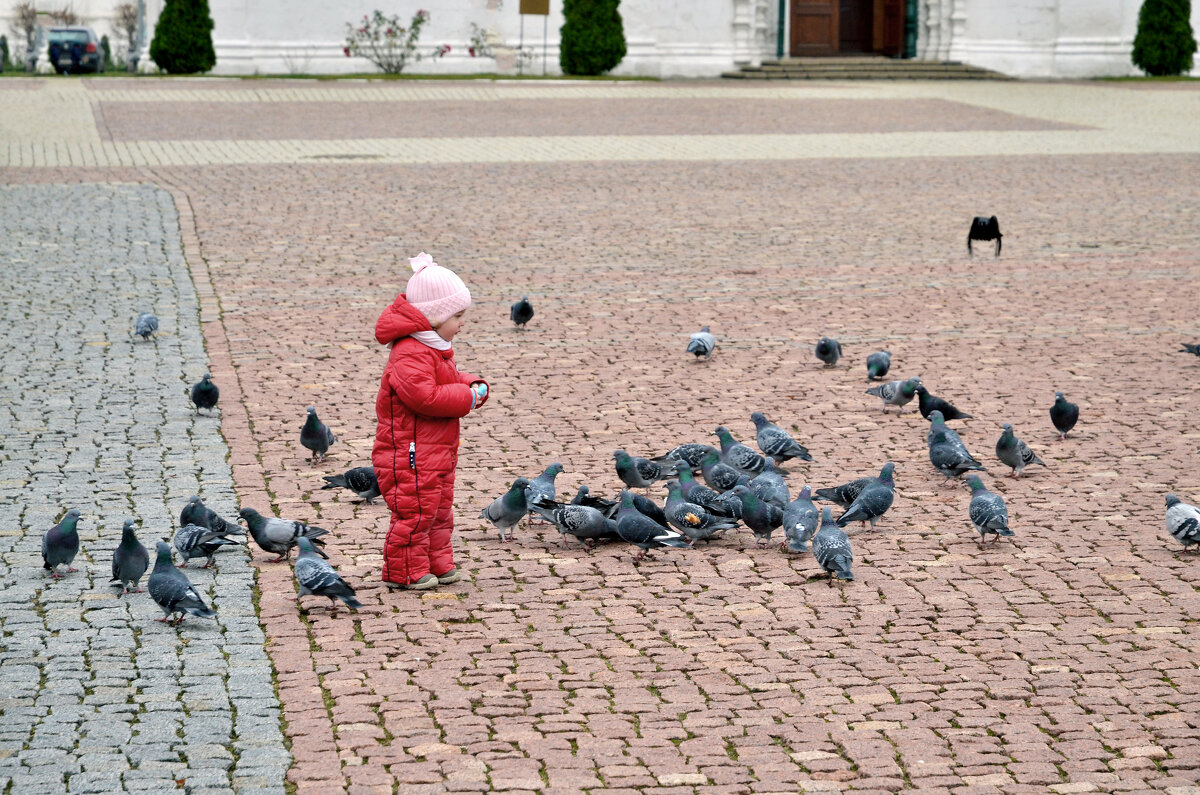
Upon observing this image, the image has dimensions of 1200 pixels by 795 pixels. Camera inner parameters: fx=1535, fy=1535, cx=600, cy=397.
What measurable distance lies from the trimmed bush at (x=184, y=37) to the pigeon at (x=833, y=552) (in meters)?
39.5

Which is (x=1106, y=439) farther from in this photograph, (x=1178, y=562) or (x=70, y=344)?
(x=70, y=344)

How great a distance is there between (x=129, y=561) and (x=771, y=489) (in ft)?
11.5

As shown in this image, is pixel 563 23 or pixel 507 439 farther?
pixel 563 23

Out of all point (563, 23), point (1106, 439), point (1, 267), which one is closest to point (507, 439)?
point (1106, 439)

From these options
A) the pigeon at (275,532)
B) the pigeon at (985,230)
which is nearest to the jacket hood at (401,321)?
the pigeon at (275,532)

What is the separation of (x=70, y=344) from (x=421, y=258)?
6450 millimetres

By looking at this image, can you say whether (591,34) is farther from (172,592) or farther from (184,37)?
(172,592)

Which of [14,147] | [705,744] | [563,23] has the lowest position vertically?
[705,744]

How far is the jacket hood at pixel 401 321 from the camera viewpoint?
750 centimetres

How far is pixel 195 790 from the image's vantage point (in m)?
5.58

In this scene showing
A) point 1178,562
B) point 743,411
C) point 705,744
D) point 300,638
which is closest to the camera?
point 705,744

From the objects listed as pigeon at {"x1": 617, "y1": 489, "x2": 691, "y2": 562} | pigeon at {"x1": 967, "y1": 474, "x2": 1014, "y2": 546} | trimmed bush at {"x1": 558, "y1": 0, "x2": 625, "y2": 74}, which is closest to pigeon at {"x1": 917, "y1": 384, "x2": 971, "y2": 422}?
pigeon at {"x1": 967, "y1": 474, "x2": 1014, "y2": 546}

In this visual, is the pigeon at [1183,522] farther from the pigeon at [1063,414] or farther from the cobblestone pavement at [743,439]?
the pigeon at [1063,414]

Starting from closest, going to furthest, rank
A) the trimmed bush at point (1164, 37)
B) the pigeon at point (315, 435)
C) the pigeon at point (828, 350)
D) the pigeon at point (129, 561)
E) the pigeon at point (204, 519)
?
the pigeon at point (129, 561), the pigeon at point (204, 519), the pigeon at point (315, 435), the pigeon at point (828, 350), the trimmed bush at point (1164, 37)
